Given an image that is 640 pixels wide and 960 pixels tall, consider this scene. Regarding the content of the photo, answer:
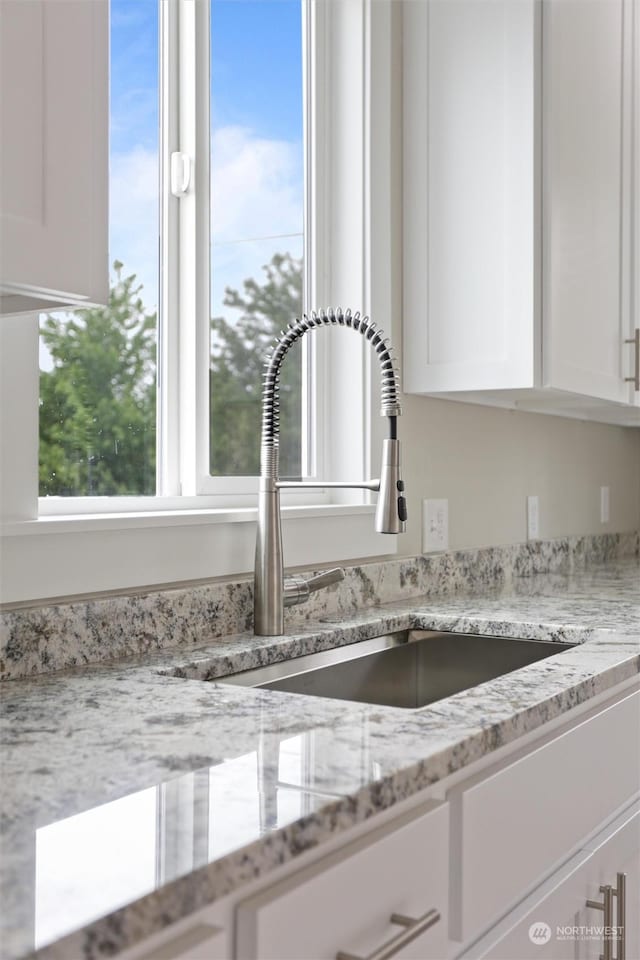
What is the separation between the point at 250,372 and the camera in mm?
1844

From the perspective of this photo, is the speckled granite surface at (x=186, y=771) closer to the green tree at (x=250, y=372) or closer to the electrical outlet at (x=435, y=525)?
the green tree at (x=250, y=372)

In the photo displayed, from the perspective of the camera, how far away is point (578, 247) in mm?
2123

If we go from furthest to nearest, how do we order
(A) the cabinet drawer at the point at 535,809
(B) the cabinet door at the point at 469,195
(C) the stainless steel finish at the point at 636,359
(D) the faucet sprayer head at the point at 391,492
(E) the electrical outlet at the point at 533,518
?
1. (E) the electrical outlet at the point at 533,518
2. (C) the stainless steel finish at the point at 636,359
3. (B) the cabinet door at the point at 469,195
4. (D) the faucet sprayer head at the point at 391,492
5. (A) the cabinet drawer at the point at 535,809

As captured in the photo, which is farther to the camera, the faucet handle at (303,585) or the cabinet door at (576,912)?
the faucet handle at (303,585)

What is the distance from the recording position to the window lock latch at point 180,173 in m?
1.70

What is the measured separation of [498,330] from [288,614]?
2.39 ft

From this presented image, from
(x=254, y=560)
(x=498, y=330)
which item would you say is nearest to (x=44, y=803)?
(x=254, y=560)

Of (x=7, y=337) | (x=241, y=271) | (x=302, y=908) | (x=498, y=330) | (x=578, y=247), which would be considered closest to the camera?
(x=302, y=908)

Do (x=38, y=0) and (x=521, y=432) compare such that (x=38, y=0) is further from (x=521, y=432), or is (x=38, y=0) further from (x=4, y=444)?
(x=521, y=432)

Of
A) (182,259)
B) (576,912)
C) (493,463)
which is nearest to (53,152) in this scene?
(182,259)

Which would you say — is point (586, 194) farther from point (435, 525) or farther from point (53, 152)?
point (53, 152)

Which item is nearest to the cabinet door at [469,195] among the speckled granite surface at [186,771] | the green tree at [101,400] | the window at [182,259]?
the window at [182,259]

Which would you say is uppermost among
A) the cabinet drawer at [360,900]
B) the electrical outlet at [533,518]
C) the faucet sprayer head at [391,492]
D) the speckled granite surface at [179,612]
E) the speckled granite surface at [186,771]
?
the faucet sprayer head at [391,492]

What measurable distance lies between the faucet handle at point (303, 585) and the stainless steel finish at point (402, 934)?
2.35 ft
